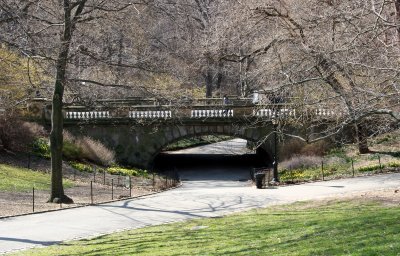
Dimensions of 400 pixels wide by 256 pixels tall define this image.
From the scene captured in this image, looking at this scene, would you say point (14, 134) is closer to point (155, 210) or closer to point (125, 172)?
point (125, 172)

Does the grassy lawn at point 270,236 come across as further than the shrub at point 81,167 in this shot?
No

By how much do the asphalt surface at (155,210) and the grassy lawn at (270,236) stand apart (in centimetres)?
117

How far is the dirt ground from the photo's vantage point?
66.5 ft

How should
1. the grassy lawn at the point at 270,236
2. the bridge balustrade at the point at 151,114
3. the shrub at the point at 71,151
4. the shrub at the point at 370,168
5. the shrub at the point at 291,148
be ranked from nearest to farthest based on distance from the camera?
the grassy lawn at the point at 270,236
the shrub at the point at 370,168
the shrub at the point at 71,151
the shrub at the point at 291,148
the bridge balustrade at the point at 151,114

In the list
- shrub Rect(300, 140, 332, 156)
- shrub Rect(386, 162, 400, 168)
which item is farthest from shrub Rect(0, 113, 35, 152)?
shrub Rect(386, 162, 400, 168)

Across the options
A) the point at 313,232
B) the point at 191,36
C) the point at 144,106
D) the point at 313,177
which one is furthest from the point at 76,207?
the point at 191,36

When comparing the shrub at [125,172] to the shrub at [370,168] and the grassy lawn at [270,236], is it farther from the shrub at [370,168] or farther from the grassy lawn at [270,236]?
the grassy lawn at [270,236]

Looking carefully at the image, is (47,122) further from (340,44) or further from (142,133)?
(340,44)

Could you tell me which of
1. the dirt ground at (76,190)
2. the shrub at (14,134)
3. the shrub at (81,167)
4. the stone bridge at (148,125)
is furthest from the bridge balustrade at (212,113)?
the shrub at (14,134)

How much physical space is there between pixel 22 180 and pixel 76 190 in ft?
7.26

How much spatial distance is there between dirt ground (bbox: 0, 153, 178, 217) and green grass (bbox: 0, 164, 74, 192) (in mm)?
574

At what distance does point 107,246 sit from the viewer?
45.6 feet

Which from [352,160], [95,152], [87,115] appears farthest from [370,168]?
[87,115]

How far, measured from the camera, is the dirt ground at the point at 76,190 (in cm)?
2028
